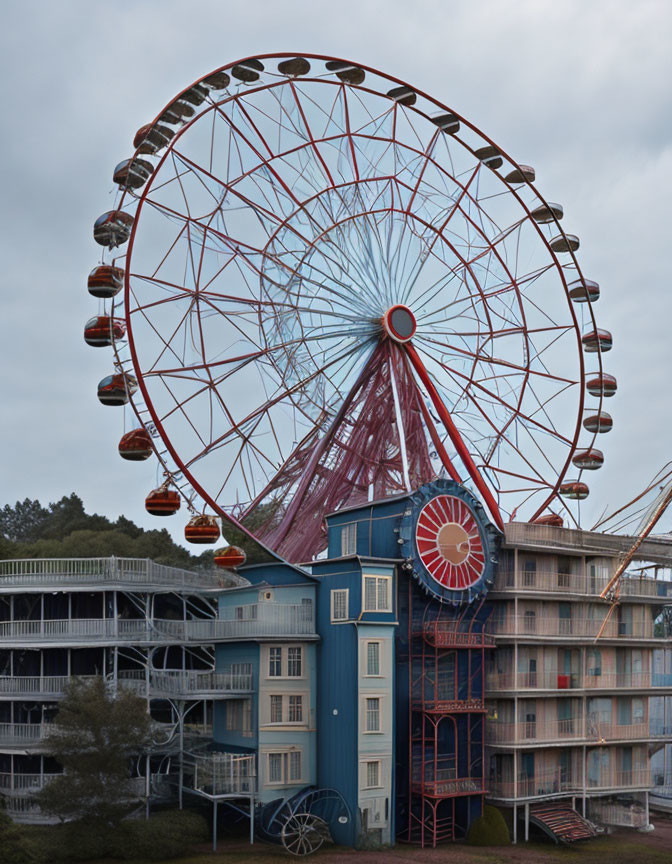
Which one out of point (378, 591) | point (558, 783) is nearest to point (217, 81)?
point (378, 591)

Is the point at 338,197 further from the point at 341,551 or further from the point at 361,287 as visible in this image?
the point at 341,551

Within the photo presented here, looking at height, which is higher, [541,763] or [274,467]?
[274,467]

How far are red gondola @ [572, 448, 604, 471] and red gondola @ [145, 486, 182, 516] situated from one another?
20233mm

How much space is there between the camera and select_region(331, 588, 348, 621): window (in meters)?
42.3

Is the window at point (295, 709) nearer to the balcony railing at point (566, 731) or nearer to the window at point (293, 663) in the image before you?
the window at point (293, 663)

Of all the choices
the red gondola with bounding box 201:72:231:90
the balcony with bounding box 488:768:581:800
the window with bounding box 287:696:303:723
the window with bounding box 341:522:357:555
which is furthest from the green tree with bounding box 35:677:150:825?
the red gondola with bounding box 201:72:231:90

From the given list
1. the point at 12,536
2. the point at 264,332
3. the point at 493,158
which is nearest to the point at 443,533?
the point at 264,332

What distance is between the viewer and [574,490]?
52344 millimetres

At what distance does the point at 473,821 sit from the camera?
4241cm

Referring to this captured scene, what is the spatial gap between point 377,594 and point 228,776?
313 inches

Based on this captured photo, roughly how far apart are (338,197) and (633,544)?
18.1 metres

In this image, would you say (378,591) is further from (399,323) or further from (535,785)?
(399,323)

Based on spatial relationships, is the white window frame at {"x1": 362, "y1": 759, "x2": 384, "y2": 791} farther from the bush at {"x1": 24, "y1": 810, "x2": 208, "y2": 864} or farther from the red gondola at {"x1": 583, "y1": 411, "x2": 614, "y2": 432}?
the red gondola at {"x1": 583, "y1": 411, "x2": 614, "y2": 432}

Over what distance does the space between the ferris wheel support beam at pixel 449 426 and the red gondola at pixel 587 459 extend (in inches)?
214
